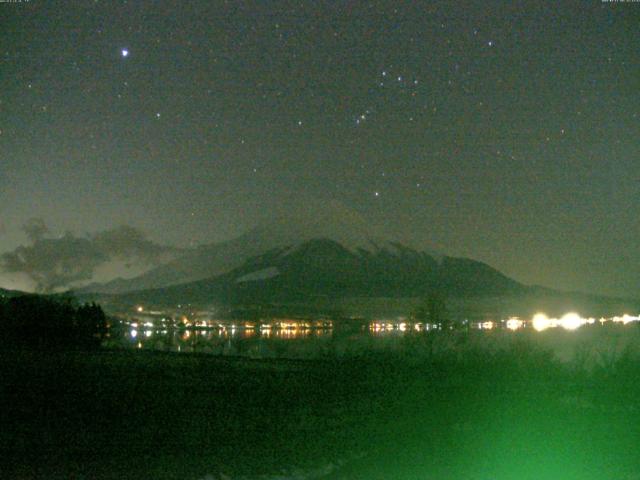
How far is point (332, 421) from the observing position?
626 inches

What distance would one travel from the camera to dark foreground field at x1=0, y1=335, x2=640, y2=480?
12.2m

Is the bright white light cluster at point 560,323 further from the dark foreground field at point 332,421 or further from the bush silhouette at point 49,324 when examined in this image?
the dark foreground field at point 332,421

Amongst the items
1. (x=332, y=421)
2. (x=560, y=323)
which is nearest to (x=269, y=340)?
(x=332, y=421)

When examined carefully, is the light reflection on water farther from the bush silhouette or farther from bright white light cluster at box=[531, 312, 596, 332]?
the bush silhouette

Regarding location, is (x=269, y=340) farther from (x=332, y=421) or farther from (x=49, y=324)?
(x=332, y=421)

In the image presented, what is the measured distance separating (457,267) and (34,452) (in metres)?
191

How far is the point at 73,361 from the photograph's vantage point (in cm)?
2322

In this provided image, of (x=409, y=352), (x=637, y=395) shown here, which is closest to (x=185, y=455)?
(x=637, y=395)

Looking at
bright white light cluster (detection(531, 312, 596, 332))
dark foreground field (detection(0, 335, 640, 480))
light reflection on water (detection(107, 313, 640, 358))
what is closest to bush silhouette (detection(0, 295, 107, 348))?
light reflection on water (detection(107, 313, 640, 358))

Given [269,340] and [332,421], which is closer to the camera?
[332,421]

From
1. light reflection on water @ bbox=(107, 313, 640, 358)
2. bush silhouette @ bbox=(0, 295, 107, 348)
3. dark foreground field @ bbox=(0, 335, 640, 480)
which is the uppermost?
bush silhouette @ bbox=(0, 295, 107, 348)

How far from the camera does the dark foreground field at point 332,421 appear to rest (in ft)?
40.0

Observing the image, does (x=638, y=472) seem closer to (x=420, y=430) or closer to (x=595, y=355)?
(x=420, y=430)

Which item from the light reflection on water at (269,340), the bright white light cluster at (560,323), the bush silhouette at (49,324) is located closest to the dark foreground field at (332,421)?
the light reflection on water at (269,340)
